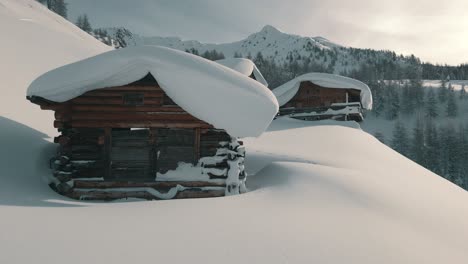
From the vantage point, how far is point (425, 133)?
89500mm

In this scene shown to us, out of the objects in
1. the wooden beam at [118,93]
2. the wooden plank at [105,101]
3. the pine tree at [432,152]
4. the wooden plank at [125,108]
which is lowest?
the pine tree at [432,152]

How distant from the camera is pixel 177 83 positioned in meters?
9.16

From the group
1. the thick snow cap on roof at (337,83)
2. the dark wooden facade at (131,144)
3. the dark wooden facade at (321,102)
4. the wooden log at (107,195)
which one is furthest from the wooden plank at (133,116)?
the dark wooden facade at (321,102)

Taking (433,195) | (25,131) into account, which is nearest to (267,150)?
(433,195)

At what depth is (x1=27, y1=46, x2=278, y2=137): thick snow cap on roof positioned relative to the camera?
8945 millimetres

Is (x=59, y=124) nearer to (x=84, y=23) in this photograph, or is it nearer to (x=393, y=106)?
(x=84, y=23)

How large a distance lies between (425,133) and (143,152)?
9431 centimetres

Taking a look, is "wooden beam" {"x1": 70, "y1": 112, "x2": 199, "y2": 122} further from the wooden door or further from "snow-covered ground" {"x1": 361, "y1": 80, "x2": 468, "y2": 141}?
"snow-covered ground" {"x1": 361, "y1": 80, "x2": 468, "y2": 141}

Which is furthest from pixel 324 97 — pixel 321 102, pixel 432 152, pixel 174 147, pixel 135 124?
pixel 432 152

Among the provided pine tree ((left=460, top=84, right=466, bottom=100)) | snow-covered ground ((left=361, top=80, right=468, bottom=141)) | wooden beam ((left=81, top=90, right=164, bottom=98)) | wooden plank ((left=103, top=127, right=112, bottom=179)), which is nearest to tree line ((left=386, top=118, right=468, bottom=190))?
snow-covered ground ((left=361, top=80, right=468, bottom=141))

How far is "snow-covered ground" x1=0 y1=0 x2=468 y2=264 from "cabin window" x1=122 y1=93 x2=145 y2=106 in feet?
9.75

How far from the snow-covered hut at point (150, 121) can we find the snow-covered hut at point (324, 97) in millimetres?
17677

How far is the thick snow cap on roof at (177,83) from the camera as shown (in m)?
8.95

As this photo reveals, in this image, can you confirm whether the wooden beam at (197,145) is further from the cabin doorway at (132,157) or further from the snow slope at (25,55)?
the snow slope at (25,55)
